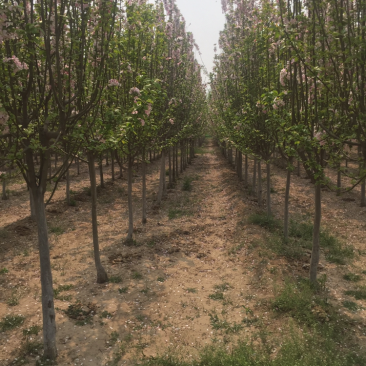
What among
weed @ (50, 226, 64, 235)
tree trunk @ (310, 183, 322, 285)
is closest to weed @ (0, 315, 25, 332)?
weed @ (50, 226, 64, 235)

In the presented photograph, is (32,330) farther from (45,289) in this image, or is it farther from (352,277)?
(352,277)

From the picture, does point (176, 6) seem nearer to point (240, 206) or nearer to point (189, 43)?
point (189, 43)

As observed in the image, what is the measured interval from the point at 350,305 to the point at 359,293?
94 cm

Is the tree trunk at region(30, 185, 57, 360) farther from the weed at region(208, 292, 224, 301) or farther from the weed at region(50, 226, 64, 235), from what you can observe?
the weed at region(50, 226, 64, 235)

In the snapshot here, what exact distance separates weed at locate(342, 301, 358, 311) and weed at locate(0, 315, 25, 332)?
878cm

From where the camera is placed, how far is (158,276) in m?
11.3

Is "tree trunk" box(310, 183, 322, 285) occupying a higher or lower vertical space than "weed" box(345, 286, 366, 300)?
higher

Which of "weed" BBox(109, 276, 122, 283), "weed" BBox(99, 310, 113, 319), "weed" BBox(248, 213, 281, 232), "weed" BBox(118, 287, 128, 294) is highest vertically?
"weed" BBox(248, 213, 281, 232)

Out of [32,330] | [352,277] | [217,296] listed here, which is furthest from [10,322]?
[352,277]

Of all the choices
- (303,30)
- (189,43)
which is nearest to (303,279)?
(303,30)

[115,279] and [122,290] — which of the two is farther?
[115,279]

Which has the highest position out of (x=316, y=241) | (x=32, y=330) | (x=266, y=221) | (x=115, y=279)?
(x=316, y=241)

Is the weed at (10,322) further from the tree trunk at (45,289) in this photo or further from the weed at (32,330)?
the tree trunk at (45,289)

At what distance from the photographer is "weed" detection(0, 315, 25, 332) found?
807 centimetres
